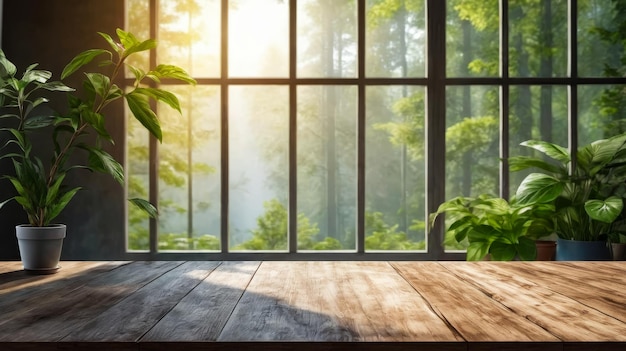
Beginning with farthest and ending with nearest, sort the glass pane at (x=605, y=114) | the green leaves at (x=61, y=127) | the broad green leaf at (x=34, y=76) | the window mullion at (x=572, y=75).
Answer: the glass pane at (x=605, y=114) < the window mullion at (x=572, y=75) < the broad green leaf at (x=34, y=76) < the green leaves at (x=61, y=127)

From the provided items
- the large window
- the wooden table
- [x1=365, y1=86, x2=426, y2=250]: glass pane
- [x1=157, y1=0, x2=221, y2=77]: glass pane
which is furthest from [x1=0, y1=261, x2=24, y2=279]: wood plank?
[x1=365, y1=86, x2=426, y2=250]: glass pane

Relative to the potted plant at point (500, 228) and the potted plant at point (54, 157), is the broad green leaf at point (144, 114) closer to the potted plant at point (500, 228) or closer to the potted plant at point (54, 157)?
the potted plant at point (54, 157)

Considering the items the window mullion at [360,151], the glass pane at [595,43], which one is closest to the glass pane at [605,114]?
the glass pane at [595,43]

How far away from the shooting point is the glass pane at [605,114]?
351cm

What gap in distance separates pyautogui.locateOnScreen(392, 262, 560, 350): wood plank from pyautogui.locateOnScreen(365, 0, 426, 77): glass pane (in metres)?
5.12

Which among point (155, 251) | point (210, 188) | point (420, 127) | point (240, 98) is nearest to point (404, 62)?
point (420, 127)

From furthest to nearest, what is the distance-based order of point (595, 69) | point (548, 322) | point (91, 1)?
→ 1. point (595, 69)
2. point (91, 1)
3. point (548, 322)

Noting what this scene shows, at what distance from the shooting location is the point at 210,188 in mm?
6008

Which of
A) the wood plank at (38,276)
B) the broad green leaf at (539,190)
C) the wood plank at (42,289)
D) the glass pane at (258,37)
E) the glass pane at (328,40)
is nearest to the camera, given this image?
the wood plank at (42,289)

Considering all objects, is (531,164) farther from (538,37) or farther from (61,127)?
(538,37)

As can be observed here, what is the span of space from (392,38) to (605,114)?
3.16 meters

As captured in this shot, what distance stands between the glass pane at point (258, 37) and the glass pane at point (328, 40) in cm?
40

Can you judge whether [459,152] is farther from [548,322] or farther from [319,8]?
[548,322]
